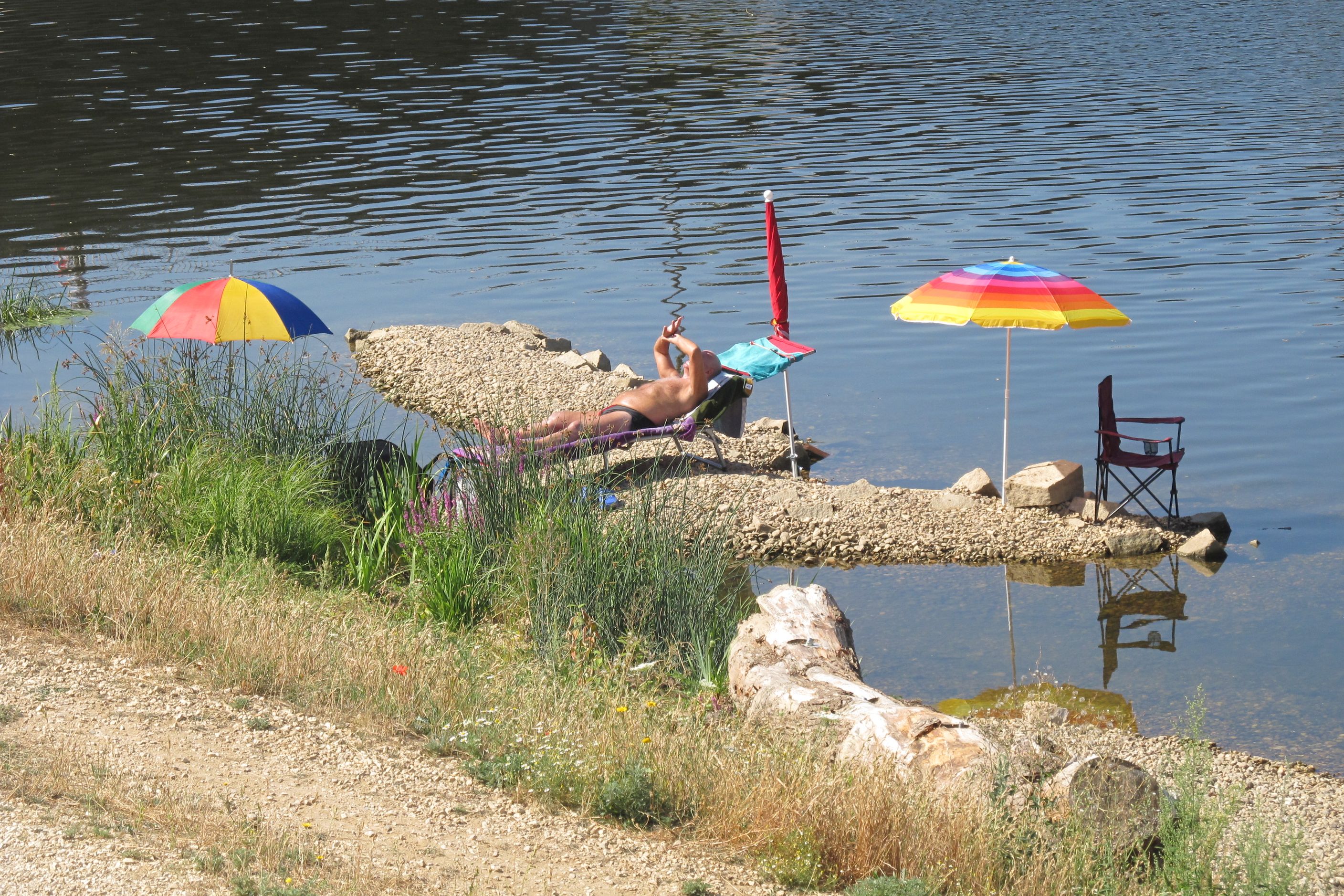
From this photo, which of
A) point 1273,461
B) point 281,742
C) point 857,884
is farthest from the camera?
point 1273,461

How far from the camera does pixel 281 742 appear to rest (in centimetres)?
515

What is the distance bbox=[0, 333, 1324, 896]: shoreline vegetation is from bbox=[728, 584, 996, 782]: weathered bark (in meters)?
0.18

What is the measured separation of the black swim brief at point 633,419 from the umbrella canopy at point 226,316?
2302 mm

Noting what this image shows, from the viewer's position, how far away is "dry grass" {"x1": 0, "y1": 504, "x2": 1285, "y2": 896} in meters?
4.45

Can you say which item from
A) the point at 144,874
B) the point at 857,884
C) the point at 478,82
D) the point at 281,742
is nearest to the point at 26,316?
the point at 281,742

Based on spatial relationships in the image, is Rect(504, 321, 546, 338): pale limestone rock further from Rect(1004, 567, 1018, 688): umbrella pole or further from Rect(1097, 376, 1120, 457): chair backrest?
Rect(1004, 567, 1018, 688): umbrella pole

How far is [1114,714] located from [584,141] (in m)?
20.4

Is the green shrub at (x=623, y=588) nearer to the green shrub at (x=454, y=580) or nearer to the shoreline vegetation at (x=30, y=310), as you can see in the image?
the green shrub at (x=454, y=580)

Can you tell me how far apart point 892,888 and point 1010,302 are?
610cm

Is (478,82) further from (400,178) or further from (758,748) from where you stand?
(758,748)

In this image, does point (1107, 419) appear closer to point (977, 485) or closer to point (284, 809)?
point (977, 485)

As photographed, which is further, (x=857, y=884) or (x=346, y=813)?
(x=346, y=813)

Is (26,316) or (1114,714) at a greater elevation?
(26,316)

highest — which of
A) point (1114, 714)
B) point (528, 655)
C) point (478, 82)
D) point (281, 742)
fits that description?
point (478, 82)
